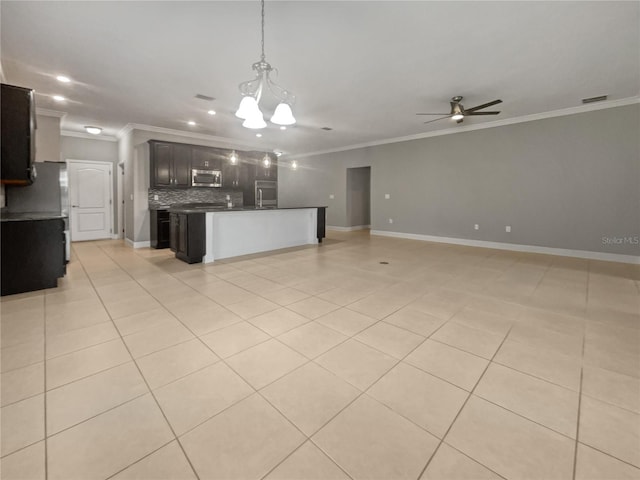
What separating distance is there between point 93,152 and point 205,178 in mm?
3041

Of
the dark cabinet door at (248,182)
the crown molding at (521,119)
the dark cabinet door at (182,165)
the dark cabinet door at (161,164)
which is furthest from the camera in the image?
the dark cabinet door at (248,182)

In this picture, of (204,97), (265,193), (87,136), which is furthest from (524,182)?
(87,136)

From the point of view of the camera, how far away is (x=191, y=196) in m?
7.37

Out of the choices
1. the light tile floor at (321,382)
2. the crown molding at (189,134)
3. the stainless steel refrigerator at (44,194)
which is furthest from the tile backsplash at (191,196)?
the light tile floor at (321,382)

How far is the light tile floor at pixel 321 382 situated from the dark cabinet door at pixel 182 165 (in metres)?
3.86

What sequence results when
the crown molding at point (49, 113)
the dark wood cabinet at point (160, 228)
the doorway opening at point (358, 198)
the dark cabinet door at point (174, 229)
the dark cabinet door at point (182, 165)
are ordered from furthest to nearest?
the doorway opening at point (358, 198), the dark cabinet door at point (182, 165), the dark wood cabinet at point (160, 228), the crown molding at point (49, 113), the dark cabinet door at point (174, 229)

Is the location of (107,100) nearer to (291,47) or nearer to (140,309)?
(291,47)

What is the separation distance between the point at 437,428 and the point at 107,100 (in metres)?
6.45

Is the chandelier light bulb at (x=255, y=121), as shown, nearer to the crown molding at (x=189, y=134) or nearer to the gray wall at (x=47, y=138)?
the crown molding at (x=189, y=134)

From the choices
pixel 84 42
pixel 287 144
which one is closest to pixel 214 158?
pixel 287 144

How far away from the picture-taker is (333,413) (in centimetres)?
150

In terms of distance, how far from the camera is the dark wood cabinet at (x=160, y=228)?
20.5 ft

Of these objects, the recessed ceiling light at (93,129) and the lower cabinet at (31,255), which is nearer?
the lower cabinet at (31,255)

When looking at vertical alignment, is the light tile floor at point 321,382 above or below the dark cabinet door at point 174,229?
below
